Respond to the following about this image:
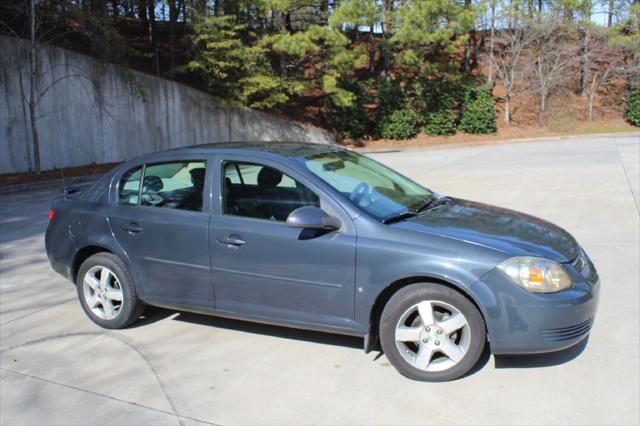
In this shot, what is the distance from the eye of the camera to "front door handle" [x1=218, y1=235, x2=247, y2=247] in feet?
14.3

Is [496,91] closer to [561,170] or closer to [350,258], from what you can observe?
[561,170]

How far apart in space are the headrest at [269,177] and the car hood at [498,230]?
1.00 metres

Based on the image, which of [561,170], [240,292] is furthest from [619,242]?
[561,170]

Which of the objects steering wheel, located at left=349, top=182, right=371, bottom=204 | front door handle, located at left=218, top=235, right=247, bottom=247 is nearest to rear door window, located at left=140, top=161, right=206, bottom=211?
front door handle, located at left=218, top=235, right=247, bottom=247

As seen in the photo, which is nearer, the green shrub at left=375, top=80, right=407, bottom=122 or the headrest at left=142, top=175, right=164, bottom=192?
the headrest at left=142, top=175, right=164, bottom=192

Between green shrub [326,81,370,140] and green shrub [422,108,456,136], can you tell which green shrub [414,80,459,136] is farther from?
green shrub [326,81,370,140]

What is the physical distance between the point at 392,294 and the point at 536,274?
3.04ft

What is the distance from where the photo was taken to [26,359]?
14.7 feet

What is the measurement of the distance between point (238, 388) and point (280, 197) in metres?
1.41

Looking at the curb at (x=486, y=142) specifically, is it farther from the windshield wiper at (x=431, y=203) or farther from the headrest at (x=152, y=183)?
the headrest at (x=152, y=183)

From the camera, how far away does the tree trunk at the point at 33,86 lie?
15823 millimetres

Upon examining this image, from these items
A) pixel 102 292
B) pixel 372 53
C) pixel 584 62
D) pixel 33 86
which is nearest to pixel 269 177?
pixel 102 292

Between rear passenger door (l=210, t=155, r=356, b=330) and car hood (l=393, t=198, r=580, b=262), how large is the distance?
1.79 ft

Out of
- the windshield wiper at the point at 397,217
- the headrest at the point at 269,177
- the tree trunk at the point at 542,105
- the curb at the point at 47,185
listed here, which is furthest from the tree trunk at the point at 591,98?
the headrest at the point at 269,177
